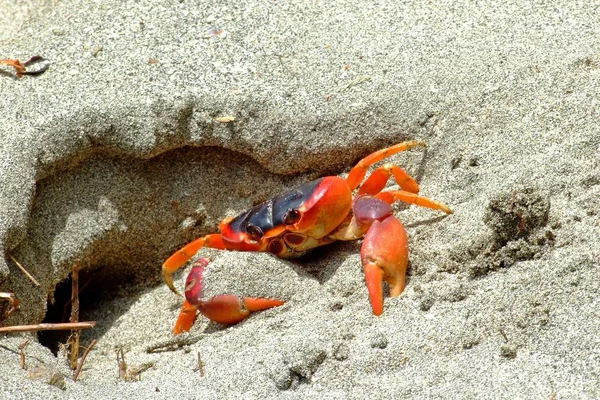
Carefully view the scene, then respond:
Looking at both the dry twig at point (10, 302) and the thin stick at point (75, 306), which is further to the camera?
the thin stick at point (75, 306)

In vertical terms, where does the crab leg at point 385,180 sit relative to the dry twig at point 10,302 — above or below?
above

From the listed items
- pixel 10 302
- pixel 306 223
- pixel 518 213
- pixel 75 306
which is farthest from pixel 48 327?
pixel 518 213

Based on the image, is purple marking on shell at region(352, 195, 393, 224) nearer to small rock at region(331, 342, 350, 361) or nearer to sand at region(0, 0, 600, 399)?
sand at region(0, 0, 600, 399)

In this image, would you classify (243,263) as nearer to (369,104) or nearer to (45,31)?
(369,104)

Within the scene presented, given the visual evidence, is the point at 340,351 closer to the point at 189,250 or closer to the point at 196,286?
the point at 196,286

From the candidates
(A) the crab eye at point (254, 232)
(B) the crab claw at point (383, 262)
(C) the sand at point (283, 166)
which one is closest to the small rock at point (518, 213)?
(C) the sand at point (283, 166)

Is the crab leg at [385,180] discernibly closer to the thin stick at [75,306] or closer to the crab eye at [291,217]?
the crab eye at [291,217]
